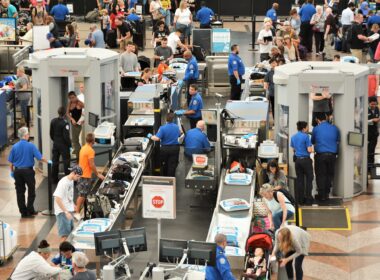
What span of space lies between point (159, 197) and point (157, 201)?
8 cm

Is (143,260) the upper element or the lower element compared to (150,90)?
lower

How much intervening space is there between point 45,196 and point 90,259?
4.59 m

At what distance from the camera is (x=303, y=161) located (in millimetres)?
22562

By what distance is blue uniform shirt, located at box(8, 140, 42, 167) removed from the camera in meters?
21.7

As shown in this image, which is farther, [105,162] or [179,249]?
[105,162]

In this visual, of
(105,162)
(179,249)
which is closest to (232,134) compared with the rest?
(105,162)

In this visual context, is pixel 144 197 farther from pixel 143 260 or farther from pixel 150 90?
pixel 150 90

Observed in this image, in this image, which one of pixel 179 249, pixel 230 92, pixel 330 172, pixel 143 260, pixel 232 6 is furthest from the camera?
pixel 232 6

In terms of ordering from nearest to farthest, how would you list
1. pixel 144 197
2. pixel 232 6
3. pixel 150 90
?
pixel 144 197, pixel 150 90, pixel 232 6

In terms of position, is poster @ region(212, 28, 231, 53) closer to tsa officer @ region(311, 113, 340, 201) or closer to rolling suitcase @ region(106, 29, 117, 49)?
rolling suitcase @ region(106, 29, 117, 49)

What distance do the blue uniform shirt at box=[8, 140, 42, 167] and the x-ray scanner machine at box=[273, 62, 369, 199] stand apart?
16.0ft

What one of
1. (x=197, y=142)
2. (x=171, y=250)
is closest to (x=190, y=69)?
(x=197, y=142)

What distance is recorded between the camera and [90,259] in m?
19.0

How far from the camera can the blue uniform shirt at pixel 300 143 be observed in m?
22.4
